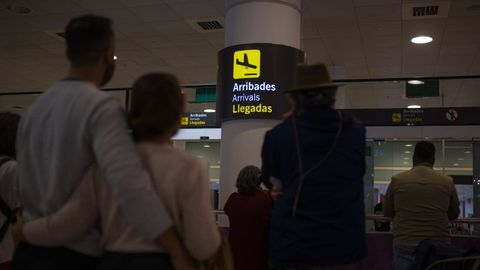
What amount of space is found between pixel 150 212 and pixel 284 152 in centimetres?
71

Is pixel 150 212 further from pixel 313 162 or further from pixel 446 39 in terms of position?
pixel 446 39

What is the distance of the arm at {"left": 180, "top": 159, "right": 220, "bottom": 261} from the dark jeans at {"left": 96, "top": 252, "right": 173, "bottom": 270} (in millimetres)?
81

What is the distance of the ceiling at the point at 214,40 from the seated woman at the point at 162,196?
5670 mm

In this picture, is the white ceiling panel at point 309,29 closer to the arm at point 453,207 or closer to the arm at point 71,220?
the arm at point 453,207

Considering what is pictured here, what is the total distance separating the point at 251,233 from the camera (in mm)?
3750

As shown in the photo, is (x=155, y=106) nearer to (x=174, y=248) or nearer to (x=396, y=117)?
(x=174, y=248)

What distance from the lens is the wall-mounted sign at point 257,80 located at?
15.7 ft

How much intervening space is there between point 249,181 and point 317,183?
1.91 metres

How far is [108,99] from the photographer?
5.06 ft

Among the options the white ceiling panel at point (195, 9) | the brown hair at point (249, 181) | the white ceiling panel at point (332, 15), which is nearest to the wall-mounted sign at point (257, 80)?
the brown hair at point (249, 181)

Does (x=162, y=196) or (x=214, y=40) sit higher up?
(x=214, y=40)

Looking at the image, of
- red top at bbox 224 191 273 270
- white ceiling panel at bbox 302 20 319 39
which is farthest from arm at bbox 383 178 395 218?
white ceiling panel at bbox 302 20 319 39

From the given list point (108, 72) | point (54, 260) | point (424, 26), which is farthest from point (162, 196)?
A: point (424, 26)

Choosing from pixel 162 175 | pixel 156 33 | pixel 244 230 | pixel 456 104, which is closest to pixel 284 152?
pixel 162 175
